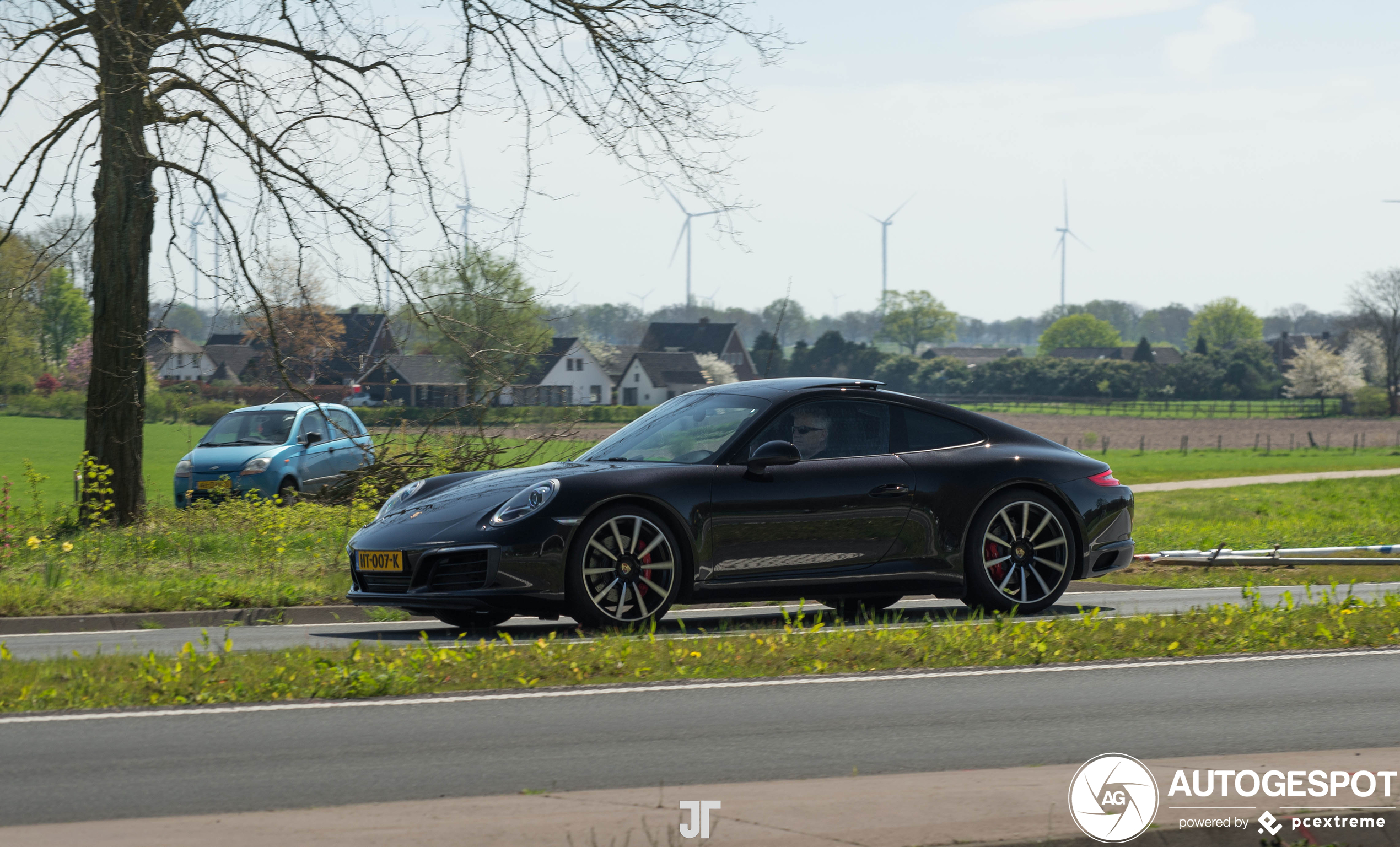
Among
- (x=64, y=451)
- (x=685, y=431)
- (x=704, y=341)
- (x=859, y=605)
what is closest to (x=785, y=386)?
(x=685, y=431)

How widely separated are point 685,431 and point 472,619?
1.88 metres

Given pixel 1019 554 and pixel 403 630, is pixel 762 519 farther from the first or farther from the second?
pixel 403 630

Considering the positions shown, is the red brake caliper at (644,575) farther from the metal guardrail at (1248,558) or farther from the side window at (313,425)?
the side window at (313,425)

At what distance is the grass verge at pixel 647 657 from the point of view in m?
7.11

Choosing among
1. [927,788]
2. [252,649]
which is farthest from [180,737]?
[927,788]

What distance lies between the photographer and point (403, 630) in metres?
9.84

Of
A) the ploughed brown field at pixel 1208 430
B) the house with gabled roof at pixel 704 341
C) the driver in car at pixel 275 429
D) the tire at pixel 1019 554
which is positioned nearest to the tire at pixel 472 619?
the tire at pixel 1019 554

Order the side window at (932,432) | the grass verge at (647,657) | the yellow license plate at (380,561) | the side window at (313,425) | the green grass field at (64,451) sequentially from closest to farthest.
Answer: the grass verge at (647,657), the yellow license plate at (380,561), the side window at (932,432), the side window at (313,425), the green grass field at (64,451)

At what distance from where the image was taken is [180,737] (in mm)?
6324

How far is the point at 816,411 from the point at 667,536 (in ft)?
4.85

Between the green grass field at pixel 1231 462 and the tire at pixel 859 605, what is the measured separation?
108 ft

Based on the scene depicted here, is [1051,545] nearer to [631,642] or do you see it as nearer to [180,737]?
[631,642]

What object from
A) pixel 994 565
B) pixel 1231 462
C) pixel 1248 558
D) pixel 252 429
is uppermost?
pixel 252 429

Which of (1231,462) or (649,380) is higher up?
(649,380)
